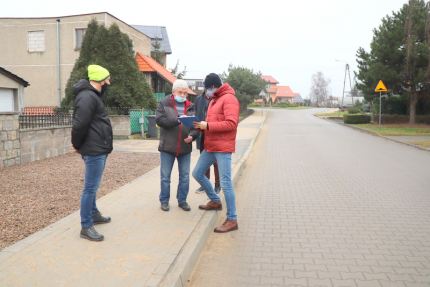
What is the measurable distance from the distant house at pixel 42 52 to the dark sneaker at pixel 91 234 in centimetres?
2297

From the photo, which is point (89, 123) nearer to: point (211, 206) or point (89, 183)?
point (89, 183)

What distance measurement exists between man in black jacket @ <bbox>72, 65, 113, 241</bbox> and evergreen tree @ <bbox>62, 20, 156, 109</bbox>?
577 inches

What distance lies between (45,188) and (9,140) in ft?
9.18

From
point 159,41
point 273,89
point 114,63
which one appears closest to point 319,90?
point 273,89

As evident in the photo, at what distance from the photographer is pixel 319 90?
12319 cm

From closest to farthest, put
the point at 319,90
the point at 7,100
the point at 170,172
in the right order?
the point at 170,172, the point at 7,100, the point at 319,90

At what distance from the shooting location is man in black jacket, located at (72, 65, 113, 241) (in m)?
4.81

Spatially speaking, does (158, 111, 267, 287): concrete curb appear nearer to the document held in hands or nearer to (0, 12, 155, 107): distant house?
the document held in hands

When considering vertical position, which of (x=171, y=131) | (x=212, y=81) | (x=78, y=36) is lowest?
(x=171, y=131)

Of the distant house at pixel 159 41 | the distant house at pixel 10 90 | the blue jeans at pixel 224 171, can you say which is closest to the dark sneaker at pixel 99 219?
the blue jeans at pixel 224 171

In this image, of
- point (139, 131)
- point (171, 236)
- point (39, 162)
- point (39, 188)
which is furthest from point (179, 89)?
point (139, 131)

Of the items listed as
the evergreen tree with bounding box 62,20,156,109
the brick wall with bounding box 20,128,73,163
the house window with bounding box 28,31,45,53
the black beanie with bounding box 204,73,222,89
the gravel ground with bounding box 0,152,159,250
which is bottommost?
the gravel ground with bounding box 0,152,159,250

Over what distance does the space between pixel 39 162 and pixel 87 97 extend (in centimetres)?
692

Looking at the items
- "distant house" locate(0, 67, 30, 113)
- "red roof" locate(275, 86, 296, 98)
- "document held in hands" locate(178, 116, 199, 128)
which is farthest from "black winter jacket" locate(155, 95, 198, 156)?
"red roof" locate(275, 86, 296, 98)
